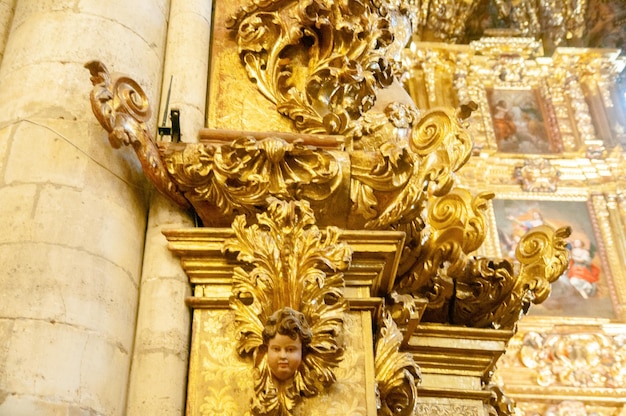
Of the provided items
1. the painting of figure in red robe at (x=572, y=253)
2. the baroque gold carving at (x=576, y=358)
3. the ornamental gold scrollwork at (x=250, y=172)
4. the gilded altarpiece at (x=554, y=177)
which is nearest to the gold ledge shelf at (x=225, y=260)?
the ornamental gold scrollwork at (x=250, y=172)

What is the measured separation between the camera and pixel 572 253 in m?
12.2

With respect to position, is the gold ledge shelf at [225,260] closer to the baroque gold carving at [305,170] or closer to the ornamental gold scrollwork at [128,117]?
the baroque gold carving at [305,170]

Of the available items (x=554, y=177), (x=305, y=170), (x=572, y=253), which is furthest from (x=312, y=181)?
(x=554, y=177)

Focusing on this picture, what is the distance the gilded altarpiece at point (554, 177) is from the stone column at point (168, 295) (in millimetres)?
8437

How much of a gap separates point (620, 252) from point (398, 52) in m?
9.38

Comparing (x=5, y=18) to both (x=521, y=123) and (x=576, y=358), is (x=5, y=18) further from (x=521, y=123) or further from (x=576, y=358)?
(x=521, y=123)

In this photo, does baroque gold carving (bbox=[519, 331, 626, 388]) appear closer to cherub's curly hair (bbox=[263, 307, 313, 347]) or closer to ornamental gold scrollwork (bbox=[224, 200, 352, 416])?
ornamental gold scrollwork (bbox=[224, 200, 352, 416])

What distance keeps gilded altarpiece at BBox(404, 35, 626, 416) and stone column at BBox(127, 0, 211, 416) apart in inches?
332

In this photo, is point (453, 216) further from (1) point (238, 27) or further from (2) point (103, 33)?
(2) point (103, 33)

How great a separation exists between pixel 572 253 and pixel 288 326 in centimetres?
1076

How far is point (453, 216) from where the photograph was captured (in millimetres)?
3691

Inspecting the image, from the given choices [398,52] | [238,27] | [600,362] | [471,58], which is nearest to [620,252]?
[600,362]

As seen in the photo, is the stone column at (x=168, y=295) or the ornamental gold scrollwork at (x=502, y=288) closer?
the stone column at (x=168, y=295)

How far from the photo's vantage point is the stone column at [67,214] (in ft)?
7.24
